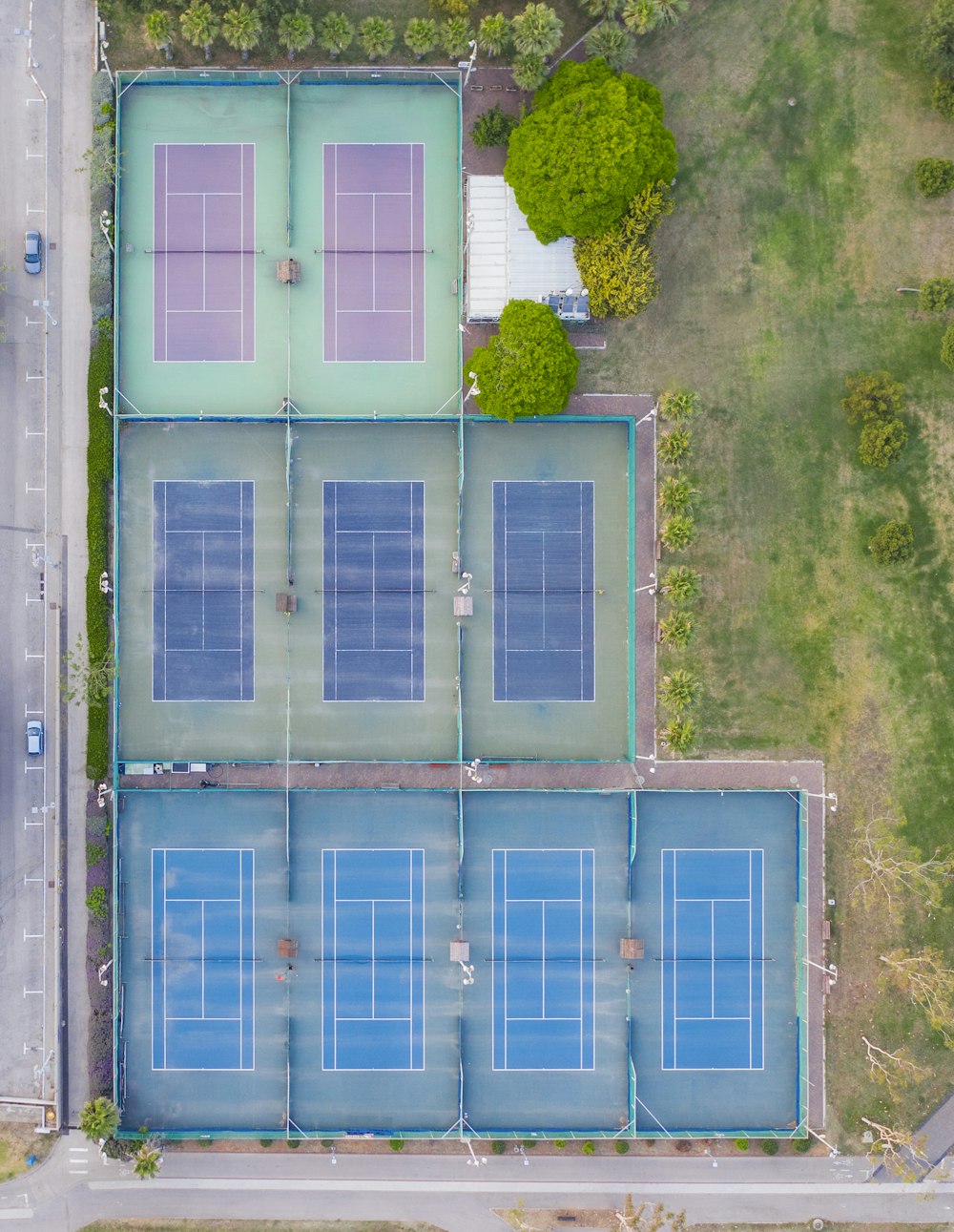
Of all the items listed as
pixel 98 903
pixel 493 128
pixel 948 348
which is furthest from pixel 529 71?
pixel 98 903

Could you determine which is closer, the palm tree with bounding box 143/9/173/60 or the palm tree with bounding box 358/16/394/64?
the palm tree with bounding box 143/9/173/60

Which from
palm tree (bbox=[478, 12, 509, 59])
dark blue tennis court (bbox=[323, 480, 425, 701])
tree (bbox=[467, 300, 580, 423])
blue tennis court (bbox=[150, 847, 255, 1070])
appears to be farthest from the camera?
dark blue tennis court (bbox=[323, 480, 425, 701])

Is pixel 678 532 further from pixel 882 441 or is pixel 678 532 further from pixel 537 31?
pixel 537 31

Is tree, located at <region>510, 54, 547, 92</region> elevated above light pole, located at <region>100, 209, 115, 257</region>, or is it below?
above

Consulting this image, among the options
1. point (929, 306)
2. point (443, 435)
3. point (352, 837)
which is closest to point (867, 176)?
point (929, 306)

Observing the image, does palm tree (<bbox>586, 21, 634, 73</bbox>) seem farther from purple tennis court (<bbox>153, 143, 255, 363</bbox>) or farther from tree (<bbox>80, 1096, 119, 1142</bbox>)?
tree (<bbox>80, 1096, 119, 1142</bbox>)

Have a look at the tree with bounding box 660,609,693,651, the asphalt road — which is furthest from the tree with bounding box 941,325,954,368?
the asphalt road
